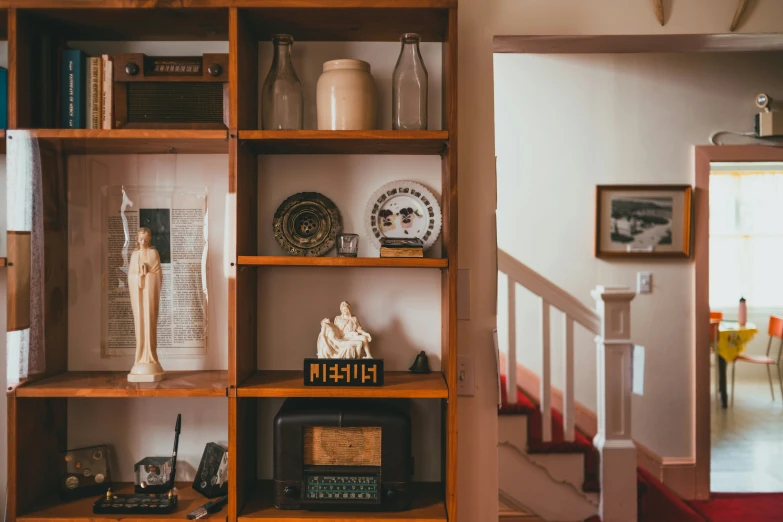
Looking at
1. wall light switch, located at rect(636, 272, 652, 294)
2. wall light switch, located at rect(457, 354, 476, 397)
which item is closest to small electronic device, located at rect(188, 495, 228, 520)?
wall light switch, located at rect(457, 354, 476, 397)

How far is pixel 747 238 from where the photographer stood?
19.8 feet

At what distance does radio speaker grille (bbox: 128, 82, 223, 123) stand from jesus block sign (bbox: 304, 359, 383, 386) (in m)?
0.76

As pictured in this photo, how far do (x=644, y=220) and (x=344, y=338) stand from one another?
102 inches

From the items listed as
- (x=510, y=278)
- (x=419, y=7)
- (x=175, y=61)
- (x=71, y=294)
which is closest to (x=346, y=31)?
(x=419, y=7)

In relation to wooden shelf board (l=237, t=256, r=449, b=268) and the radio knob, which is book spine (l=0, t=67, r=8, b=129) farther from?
wooden shelf board (l=237, t=256, r=449, b=268)

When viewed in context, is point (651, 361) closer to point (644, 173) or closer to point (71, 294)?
point (644, 173)

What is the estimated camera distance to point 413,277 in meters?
1.85

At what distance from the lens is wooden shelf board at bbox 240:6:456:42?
5.03 ft

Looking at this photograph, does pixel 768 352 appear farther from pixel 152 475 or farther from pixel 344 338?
pixel 152 475

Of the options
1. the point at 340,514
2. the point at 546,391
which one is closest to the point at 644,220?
the point at 546,391

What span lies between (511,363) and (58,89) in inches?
87.9

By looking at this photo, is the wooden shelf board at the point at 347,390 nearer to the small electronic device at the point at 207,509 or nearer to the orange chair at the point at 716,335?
the small electronic device at the point at 207,509

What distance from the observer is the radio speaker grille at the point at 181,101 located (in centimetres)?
164

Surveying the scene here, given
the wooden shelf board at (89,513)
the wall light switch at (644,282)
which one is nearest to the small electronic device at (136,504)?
the wooden shelf board at (89,513)
